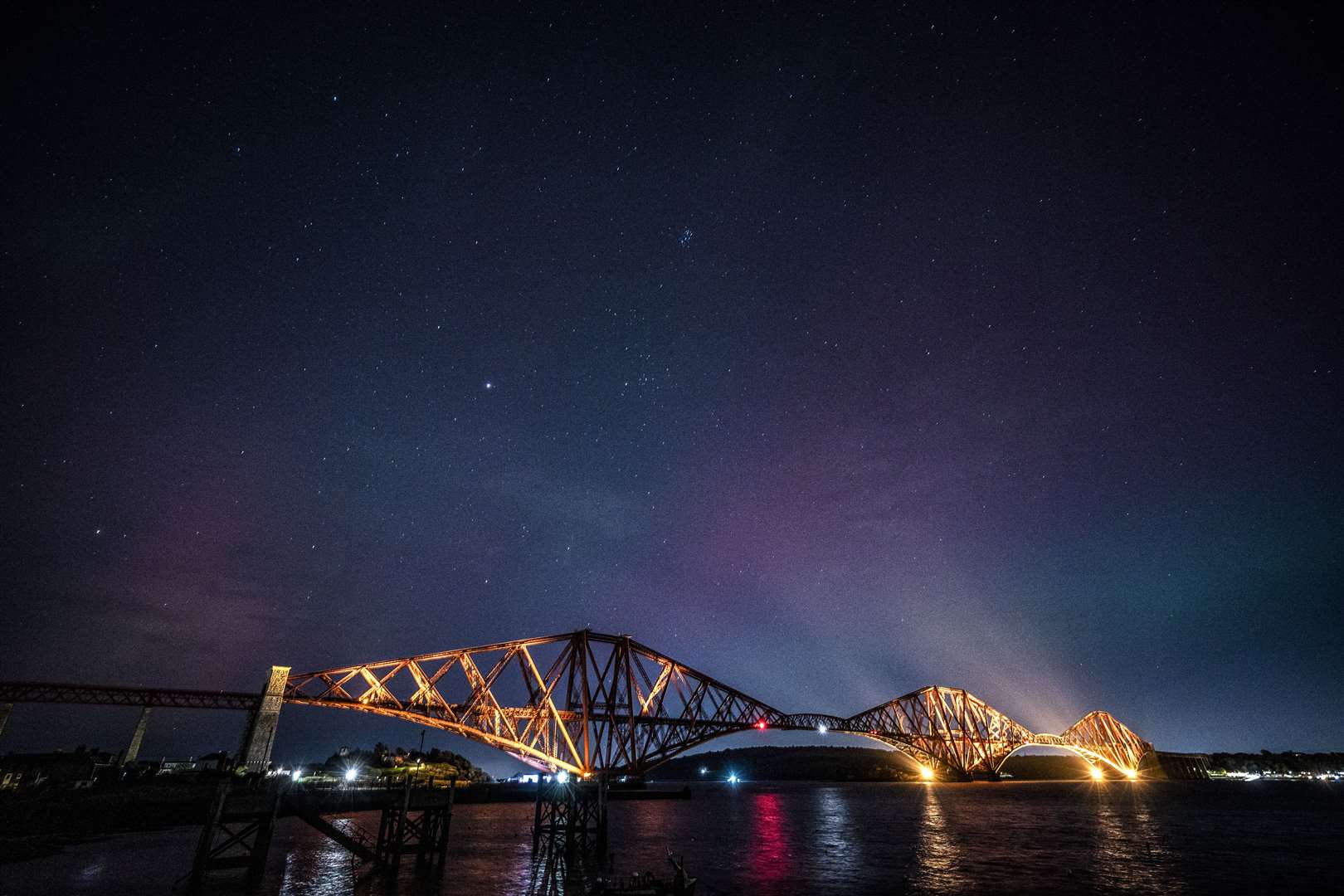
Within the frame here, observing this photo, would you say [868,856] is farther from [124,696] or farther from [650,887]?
[124,696]

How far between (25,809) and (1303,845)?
106820 millimetres

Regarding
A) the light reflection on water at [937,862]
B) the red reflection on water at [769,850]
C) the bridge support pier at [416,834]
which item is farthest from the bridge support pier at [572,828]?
the light reflection on water at [937,862]

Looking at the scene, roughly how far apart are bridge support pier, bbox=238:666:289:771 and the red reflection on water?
3634 cm

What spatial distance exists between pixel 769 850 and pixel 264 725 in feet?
136

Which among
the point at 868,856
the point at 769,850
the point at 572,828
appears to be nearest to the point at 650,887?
the point at 572,828

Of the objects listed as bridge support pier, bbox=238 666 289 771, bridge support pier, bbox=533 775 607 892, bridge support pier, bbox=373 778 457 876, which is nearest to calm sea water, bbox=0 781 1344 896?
bridge support pier, bbox=373 778 457 876

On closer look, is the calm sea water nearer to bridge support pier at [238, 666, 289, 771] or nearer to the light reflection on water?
the light reflection on water

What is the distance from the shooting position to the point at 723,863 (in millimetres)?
40594

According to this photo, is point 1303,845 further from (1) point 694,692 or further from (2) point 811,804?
(2) point 811,804

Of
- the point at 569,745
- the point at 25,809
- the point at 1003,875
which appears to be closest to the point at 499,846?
the point at 569,745

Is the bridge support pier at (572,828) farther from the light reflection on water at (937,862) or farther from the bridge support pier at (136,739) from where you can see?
the bridge support pier at (136,739)

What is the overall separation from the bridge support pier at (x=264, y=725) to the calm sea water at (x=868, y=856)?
646cm

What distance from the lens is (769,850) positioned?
47562 millimetres

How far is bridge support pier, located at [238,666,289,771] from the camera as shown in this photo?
147 ft
